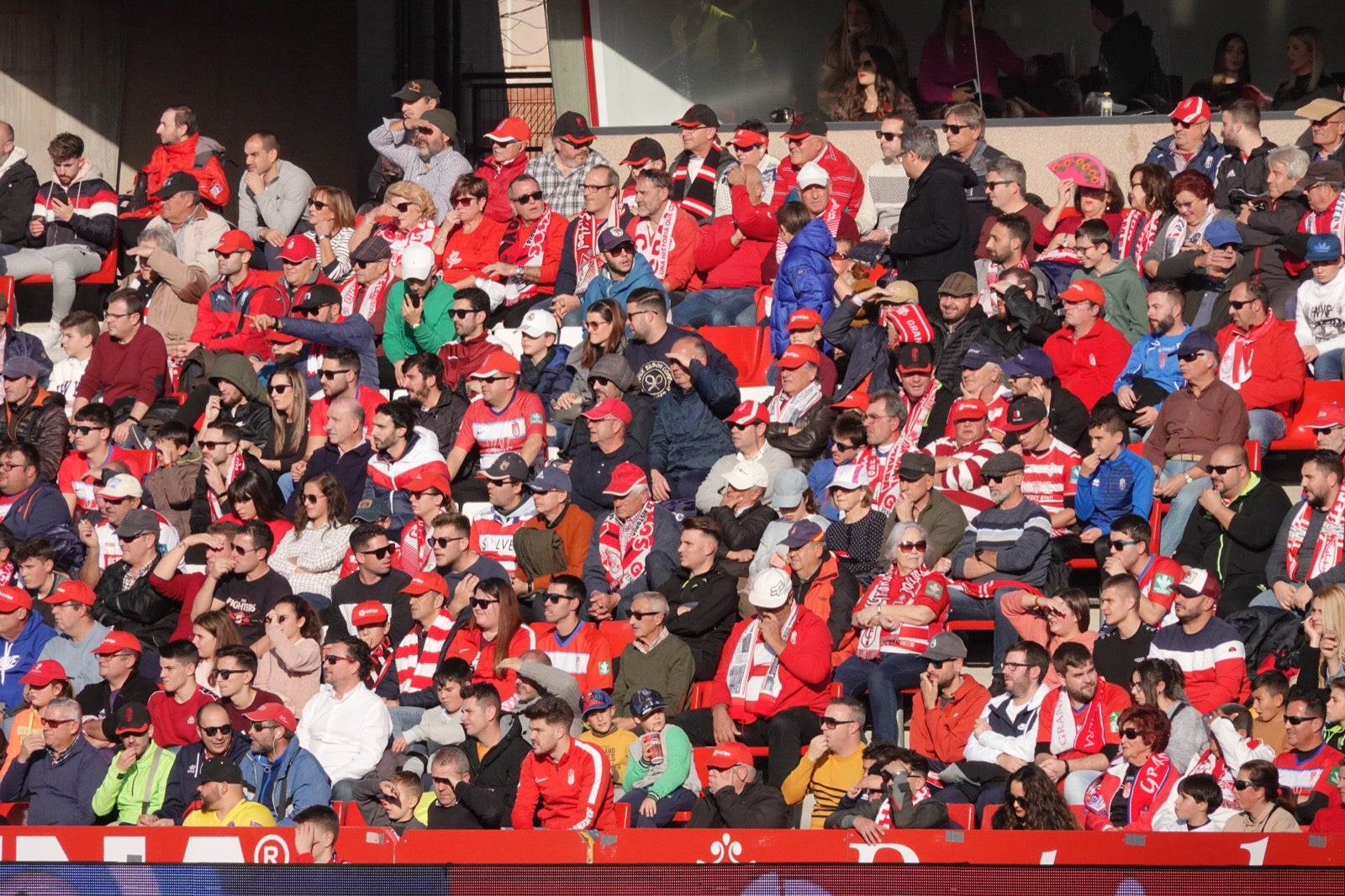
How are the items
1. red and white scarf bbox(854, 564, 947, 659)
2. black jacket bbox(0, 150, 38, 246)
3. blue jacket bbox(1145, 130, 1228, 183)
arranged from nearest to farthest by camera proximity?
red and white scarf bbox(854, 564, 947, 659), blue jacket bbox(1145, 130, 1228, 183), black jacket bbox(0, 150, 38, 246)

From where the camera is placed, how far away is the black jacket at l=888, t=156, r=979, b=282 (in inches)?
524

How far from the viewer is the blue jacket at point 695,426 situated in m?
12.4

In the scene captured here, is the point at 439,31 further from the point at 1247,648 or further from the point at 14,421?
the point at 1247,648

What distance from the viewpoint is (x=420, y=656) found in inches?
444

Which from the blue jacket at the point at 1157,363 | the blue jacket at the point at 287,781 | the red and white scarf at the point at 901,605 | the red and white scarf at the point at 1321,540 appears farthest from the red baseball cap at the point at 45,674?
the red and white scarf at the point at 1321,540

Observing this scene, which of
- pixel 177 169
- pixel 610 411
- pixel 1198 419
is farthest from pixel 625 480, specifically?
pixel 177 169

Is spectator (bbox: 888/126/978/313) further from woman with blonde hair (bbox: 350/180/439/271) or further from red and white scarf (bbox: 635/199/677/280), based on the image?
woman with blonde hair (bbox: 350/180/439/271)

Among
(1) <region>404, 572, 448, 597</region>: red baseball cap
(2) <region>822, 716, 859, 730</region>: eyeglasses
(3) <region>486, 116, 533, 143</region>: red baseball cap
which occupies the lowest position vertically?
Answer: (2) <region>822, 716, 859, 730</region>: eyeglasses

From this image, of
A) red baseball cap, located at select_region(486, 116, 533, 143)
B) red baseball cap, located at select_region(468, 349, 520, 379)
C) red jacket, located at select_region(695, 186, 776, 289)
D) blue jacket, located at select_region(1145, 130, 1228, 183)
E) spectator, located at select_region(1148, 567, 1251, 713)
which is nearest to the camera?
spectator, located at select_region(1148, 567, 1251, 713)

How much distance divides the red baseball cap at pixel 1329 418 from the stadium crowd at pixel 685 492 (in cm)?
9

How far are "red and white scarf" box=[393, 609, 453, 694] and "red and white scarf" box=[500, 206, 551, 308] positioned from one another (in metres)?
3.70

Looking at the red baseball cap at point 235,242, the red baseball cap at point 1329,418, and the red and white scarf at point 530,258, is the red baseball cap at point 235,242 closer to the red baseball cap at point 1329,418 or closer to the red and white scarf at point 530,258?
the red and white scarf at point 530,258

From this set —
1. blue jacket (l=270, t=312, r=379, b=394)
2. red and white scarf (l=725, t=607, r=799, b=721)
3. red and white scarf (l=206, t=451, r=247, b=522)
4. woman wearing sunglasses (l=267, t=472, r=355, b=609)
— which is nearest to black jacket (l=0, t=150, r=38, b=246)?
blue jacket (l=270, t=312, r=379, b=394)

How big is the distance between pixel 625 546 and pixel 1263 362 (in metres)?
3.68
